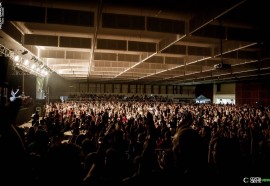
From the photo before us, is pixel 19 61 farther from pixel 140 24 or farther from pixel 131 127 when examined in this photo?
pixel 140 24

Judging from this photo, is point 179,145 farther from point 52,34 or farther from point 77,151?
point 52,34

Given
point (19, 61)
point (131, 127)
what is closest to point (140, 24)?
point (131, 127)

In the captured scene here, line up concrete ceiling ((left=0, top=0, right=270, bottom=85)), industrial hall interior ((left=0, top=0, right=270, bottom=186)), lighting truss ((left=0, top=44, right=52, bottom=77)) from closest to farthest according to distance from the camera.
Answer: industrial hall interior ((left=0, top=0, right=270, bottom=186)), concrete ceiling ((left=0, top=0, right=270, bottom=85)), lighting truss ((left=0, top=44, right=52, bottom=77))

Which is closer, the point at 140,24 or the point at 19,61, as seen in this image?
the point at 140,24

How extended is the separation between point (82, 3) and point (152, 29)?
196 cm

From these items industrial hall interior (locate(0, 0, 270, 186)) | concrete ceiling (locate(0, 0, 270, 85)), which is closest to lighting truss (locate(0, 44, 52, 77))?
industrial hall interior (locate(0, 0, 270, 186))

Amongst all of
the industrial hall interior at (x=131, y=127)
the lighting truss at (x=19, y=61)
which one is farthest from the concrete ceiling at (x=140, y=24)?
the lighting truss at (x=19, y=61)

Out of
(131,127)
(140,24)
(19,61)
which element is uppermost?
(140,24)

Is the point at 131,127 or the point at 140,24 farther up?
the point at 140,24

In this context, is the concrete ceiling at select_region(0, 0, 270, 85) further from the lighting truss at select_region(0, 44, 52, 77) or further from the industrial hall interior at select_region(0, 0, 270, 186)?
the lighting truss at select_region(0, 44, 52, 77)

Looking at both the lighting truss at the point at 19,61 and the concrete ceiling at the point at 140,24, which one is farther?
the lighting truss at the point at 19,61

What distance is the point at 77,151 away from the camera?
179 cm

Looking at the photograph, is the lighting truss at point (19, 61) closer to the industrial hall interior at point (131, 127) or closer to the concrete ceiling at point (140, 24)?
the industrial hall interior at point (131, 127)

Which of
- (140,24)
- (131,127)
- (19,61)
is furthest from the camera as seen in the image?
(19,61)
